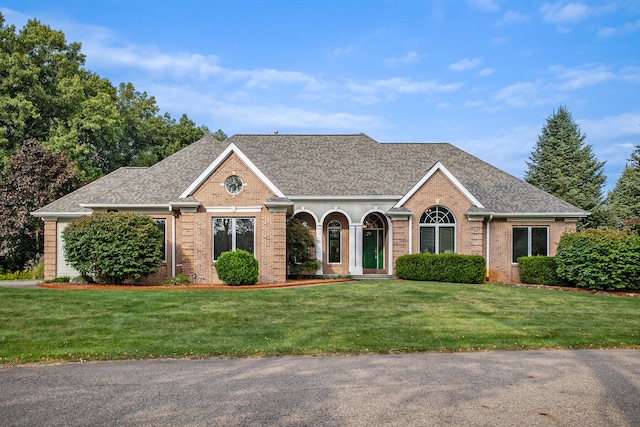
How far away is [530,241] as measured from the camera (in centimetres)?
2394

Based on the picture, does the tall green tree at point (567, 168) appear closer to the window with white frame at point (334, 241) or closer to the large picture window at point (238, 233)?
the window with white frame at point (334, 241)

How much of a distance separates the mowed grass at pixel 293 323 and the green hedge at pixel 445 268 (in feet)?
13.0

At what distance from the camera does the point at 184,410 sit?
5680 mm

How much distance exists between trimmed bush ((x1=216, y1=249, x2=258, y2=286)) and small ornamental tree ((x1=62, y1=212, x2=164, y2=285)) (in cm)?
234

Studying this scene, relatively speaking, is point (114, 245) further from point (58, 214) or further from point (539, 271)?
point (539, 271)

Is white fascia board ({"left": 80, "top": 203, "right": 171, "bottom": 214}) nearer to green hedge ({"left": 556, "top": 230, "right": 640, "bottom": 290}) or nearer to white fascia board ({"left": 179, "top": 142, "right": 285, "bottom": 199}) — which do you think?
white fascia board ({"left": 179, "top": 142, "right": 285, "bottom": 199})

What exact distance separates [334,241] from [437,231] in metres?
5.00

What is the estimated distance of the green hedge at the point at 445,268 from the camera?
2122 cm

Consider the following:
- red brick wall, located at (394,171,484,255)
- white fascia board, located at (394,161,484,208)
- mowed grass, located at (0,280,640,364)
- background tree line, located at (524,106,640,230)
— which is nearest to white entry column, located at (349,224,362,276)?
red brick wall, located at (394,171,484,255)

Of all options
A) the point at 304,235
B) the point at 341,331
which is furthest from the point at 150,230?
the point at 341,331

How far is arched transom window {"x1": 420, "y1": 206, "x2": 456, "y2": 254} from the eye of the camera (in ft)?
76.0

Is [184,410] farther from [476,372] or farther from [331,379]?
[476,372]

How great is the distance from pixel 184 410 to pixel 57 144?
3175cm

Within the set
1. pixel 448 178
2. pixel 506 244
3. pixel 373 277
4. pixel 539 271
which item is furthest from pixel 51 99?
pixel 539 271
